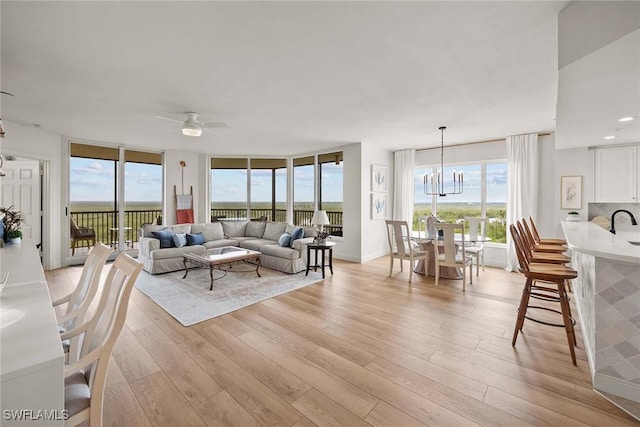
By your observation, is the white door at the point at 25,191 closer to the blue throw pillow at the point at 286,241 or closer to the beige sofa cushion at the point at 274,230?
the beige sofa cushion at the point at 274,230

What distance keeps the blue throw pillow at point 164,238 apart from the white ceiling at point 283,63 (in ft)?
6.42

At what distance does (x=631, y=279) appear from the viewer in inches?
72.9

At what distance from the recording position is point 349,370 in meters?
2.16

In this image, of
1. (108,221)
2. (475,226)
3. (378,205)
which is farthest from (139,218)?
(475,226)

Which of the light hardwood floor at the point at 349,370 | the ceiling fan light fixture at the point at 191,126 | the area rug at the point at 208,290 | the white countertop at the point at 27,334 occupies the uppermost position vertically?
the ceiling fan light fixture at the point at 191,126

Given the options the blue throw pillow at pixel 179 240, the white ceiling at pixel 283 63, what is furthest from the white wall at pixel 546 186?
the blue throw pillow at pixel 179 240

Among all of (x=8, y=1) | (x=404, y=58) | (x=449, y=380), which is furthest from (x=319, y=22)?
(x=449, y=380)

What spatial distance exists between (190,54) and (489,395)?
3538 mm

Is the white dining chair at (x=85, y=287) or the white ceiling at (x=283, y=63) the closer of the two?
the white dining chair at (x=85, y=287)

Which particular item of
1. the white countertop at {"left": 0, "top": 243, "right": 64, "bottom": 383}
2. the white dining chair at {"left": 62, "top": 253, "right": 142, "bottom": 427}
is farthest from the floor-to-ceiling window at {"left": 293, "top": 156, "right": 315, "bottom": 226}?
the white dining chair at {"left": 62, "top": 253, "right": 142, "bottom": 427}

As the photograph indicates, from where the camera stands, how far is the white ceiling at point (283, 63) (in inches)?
73.7

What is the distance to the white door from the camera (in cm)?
448

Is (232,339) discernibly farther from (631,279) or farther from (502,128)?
(502,128)

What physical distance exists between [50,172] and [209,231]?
9.93ft
